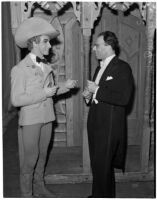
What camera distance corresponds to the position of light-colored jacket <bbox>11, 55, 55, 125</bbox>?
2933mm

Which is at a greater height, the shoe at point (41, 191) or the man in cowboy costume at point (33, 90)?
the man in cowboy costume at point (33, 90)

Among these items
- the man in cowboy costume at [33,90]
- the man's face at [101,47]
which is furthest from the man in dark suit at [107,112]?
the man in cowboy costume at [33,90]

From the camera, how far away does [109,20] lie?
4.59m

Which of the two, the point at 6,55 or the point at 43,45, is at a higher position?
the point at 6,55

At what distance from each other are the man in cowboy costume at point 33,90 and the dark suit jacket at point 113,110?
0.45 m

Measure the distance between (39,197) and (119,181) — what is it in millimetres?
1169

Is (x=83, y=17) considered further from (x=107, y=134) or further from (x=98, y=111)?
(x=107, y=134)

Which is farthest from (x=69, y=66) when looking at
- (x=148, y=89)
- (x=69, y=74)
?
(x=148, y=89)

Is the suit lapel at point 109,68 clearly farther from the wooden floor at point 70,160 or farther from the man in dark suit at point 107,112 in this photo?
the wooden floor at point 70,160

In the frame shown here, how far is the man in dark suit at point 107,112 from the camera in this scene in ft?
9.73

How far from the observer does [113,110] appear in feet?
10.1

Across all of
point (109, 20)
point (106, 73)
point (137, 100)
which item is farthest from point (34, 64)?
point (137, 100)

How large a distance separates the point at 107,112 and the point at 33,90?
33.3 inches

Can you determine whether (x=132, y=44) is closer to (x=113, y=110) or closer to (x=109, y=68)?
(x=109, y=68)
